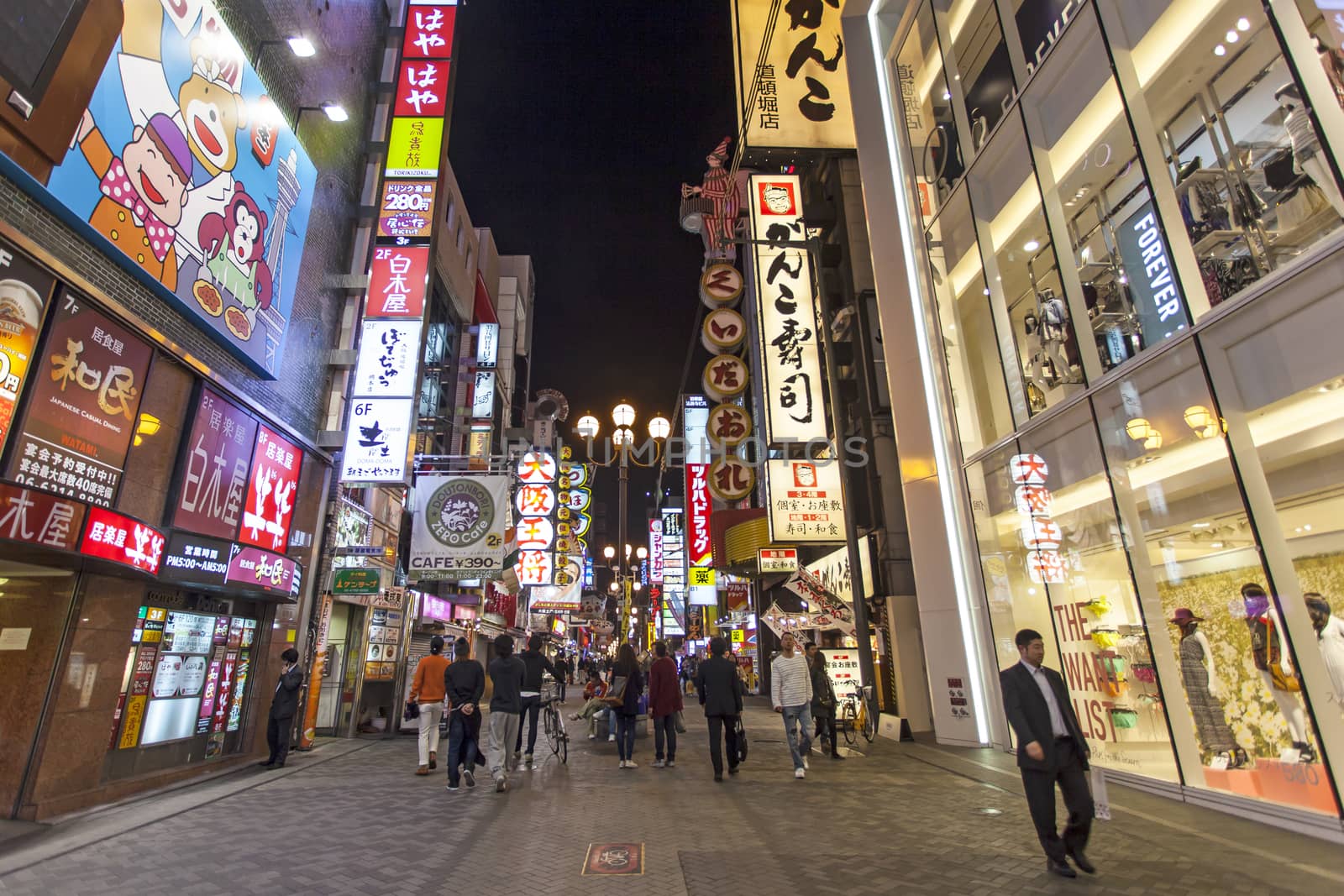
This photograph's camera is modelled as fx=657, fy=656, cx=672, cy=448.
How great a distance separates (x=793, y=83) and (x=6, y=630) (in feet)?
67.2

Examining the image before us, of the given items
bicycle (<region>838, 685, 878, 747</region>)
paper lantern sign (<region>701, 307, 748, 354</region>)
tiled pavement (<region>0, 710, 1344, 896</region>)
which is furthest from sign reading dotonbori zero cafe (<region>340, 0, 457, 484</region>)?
bicycle (<region>838, 685, 878, 747</region>)

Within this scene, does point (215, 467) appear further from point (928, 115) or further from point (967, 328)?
point (928, 115)

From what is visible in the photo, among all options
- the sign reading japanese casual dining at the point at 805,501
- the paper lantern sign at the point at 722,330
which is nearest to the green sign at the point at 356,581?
the sign reading japanese casual dining at the point at 805,501

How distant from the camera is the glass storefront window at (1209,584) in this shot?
6.35 meters

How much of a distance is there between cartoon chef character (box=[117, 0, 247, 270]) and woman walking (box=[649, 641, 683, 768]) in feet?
30.0

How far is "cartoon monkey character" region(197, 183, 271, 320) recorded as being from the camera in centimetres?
952

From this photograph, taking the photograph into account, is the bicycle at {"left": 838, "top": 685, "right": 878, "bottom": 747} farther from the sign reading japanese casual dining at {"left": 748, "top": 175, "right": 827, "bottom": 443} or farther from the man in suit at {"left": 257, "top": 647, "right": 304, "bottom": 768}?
the man in suit at {"left": 257, "top": 647, "right": 304, "bottom": 768}

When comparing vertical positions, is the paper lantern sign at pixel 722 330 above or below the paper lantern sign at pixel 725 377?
above

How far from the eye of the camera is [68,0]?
6680 millimetres

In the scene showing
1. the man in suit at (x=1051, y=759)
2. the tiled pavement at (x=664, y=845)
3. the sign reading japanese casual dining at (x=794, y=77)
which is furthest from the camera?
the sign reading japanese casual dining at (x=794, y=77)

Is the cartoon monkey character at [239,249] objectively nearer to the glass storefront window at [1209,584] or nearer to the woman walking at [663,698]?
the woman walking at [663,698]

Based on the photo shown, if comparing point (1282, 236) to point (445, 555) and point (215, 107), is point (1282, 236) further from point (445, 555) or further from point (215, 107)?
point (445, 555)

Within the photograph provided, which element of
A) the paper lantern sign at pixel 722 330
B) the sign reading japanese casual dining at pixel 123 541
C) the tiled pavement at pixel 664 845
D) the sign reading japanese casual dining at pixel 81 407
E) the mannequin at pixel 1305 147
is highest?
the paper lantern sign at pixel 722 330

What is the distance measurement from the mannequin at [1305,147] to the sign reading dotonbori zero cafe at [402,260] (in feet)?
43.1
